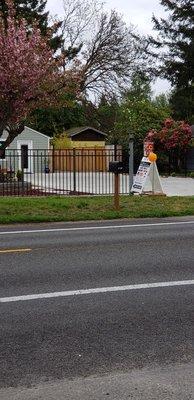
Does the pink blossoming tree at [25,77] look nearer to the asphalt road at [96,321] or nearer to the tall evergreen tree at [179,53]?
the asphalt road at [96,321]

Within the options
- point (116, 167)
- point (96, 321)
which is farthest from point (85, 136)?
point (96, 321)

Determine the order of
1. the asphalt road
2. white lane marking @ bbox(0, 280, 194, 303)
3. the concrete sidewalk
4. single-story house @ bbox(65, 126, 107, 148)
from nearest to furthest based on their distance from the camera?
the asphalt road → white lane marking @ bbox(0, 280, 194, 303) → the concrete sidewalk → single-story house @ bbox(65, 126, 107, 148)

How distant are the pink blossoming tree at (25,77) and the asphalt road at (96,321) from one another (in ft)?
27.0

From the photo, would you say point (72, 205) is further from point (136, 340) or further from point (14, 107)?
point (136, 340)

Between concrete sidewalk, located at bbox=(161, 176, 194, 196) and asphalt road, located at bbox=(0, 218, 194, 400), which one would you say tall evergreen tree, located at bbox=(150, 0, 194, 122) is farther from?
asphalt road, located at bbox=(0, 218, 194, 400)

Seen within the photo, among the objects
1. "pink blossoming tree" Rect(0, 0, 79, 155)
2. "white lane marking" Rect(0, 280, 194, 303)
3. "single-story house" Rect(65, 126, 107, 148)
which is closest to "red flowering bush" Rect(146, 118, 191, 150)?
"single-story house" Rect(65, 126, 107, 148)

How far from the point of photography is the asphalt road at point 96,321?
4434mm

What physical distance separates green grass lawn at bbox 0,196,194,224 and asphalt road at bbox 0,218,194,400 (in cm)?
390

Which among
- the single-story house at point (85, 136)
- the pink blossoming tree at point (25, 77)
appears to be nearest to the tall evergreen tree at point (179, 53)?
the single-story house at point (85, 136)

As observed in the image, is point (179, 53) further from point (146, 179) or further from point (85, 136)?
point (146, 179)

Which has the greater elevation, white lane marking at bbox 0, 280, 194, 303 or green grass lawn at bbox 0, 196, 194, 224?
green grass lawn at bbox 0, 196, 194, 224

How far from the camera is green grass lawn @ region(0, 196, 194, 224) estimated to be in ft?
47.4

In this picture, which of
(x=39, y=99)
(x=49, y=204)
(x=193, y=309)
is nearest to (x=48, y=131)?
(x=39, y=99)

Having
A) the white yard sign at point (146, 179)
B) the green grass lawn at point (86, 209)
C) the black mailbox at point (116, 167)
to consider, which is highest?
the black mailbox at point (116, 167)
